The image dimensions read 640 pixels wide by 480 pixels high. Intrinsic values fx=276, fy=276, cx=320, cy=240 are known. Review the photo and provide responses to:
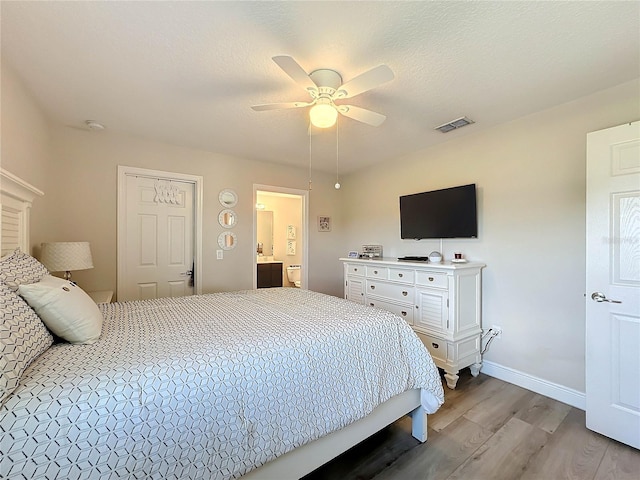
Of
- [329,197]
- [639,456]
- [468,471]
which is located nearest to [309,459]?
[468,471]

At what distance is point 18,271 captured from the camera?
1.35m

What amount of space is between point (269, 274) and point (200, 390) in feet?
15.9

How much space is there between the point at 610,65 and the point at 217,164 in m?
3.66

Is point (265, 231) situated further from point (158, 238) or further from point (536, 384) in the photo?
point (536, 384)

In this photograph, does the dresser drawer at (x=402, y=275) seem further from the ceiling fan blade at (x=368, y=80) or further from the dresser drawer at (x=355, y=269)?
the ceiling fan blade at (x=368, y=80)

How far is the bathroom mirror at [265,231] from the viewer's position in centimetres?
650

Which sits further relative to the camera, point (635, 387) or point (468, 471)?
point (635, 387)

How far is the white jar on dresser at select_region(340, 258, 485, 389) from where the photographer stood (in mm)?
2541

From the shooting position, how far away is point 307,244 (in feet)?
14.2

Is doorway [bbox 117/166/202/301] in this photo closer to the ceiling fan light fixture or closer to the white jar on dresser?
the ceiling fan light fixture

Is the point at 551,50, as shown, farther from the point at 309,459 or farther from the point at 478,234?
the point at 309,459

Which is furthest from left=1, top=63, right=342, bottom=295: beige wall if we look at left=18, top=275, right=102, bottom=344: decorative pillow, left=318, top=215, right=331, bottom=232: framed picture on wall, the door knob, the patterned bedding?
the door knob

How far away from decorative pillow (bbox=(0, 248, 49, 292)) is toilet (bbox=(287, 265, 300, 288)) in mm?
4556

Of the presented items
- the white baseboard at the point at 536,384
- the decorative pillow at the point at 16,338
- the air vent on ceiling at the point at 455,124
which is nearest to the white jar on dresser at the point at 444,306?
the white baseboard at the point at 536,384
